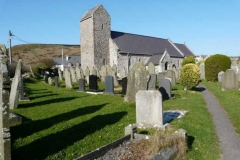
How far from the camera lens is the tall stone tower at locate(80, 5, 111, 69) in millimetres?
38844

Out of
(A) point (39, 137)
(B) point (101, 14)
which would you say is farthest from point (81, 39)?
(A) point (39, 137)

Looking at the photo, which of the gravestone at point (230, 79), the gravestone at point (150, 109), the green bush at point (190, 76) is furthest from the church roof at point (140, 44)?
the gravestone at point (150, 109)

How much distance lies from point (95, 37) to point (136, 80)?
93.1ft

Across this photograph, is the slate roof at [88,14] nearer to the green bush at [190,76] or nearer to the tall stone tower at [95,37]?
the tall stone tower at [95,37]

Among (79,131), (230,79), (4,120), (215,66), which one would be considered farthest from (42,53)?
(4,120)

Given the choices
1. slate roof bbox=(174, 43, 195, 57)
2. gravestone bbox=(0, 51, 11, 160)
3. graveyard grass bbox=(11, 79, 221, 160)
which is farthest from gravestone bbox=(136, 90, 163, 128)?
slate roof bbox=(174, 43, 195, 57)

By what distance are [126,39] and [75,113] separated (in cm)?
3575

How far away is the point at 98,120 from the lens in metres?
8.46

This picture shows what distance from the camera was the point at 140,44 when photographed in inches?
1807

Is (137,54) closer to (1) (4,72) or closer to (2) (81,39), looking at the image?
(2) (81,39)

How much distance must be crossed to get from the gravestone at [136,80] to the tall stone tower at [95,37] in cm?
2733

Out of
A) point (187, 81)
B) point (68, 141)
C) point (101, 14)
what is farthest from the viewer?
point (101, 14)

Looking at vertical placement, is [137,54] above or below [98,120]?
above

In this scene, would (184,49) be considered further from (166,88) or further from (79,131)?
(79,131)
